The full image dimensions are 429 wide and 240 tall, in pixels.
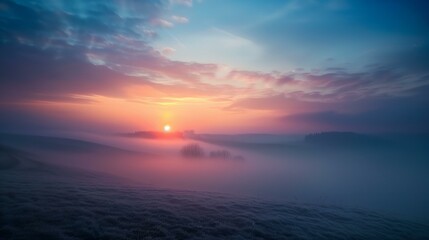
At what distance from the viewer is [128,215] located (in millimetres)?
20922

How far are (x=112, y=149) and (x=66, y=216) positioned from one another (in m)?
177

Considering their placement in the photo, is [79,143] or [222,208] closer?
[222,208]

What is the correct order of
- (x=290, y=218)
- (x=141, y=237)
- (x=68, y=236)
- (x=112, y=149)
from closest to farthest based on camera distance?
(x=68, y=236) → (x=141, y=237) → (x=290, y=218) → (x=112, y=149)

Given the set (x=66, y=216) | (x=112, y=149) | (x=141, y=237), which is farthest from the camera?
(x=112, y=149)

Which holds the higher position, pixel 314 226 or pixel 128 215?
pixel 128 215

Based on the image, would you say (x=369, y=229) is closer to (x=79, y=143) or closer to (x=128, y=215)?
(x=128, y=215)

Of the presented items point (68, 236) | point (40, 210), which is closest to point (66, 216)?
point (40, 210)

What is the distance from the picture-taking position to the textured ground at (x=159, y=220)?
16.8 metres

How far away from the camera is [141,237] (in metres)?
16.8

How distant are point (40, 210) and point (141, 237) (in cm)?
861

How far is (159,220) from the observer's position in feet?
66.8

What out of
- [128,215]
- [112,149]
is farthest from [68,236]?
[112,149]

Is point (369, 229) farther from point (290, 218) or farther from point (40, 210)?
point (40, 210)

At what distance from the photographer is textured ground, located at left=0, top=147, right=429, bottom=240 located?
55.0ft
